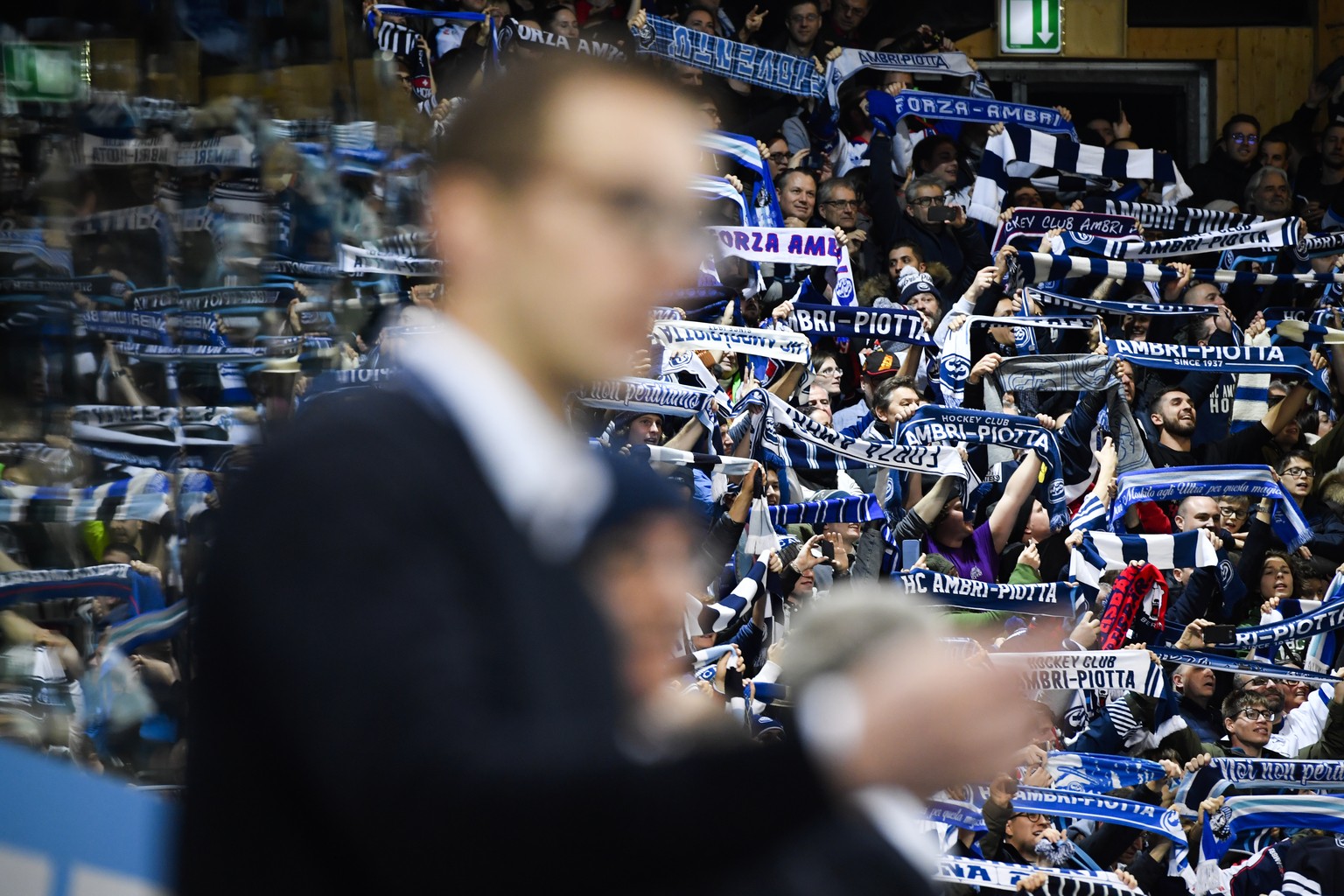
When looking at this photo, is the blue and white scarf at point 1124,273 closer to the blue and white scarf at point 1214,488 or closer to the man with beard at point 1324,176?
the man with beard at point 1324,176

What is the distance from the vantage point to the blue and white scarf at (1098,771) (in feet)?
21.4

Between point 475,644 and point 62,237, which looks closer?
point 475,644

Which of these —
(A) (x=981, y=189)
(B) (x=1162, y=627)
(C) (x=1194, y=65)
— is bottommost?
(B) (x=1162, y=627)

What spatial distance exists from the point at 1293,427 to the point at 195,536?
873 cm

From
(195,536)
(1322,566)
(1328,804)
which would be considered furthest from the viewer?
(1322,566)

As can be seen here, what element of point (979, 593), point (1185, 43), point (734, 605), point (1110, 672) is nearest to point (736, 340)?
point (734, 605)

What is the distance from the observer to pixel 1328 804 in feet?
21.4

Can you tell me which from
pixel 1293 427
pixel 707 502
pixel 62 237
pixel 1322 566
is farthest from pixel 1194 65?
pixel 62 237

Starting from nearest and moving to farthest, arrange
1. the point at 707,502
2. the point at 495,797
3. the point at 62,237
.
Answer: the point at 495,797 → the point at 62,237 → the point at 707,502

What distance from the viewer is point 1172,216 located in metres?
10.6

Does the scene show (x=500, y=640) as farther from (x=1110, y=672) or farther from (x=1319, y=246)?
(x=1319, y=246)

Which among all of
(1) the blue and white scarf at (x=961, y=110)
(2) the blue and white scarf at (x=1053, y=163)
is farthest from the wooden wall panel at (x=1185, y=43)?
(1) the blue and white scarf at (x=961, y=110)

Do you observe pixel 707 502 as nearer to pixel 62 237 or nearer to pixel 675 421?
pixel 675 421

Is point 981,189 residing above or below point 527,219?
above
